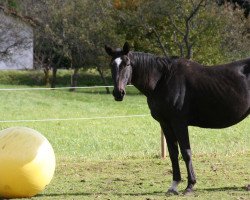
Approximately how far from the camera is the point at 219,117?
741 centimetres

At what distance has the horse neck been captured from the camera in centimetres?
720

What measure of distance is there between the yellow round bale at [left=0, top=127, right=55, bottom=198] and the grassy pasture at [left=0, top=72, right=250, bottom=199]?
32cm

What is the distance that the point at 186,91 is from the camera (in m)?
7.31

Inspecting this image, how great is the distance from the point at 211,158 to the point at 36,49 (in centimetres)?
2571

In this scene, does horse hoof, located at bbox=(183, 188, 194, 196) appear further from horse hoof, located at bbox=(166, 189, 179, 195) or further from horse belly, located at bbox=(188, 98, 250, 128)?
horse belly, located at bbox=(188, 98, 250, 128)

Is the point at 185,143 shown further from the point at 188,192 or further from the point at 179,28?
the point at 179,28

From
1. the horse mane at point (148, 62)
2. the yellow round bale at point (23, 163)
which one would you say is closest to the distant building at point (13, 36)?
the yellow round bale at point (23, 163)

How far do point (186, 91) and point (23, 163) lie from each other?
215cm

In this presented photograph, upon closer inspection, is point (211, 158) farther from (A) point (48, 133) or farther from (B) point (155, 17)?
(B) point (155, 17)

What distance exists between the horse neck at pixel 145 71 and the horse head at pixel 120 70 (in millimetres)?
128

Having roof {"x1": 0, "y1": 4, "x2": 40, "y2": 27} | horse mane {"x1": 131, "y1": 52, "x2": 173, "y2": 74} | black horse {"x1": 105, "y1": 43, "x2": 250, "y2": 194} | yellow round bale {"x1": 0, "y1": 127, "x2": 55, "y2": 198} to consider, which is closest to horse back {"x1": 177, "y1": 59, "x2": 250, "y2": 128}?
black horse {"x1": 105, "y1": 43, "x2": 250, "y2": 194}

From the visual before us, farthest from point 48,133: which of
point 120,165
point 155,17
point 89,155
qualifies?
point 155,17

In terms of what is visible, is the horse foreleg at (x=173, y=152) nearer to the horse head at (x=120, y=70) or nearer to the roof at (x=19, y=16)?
the horse head at (x=120, y=70)

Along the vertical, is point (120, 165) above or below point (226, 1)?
above
